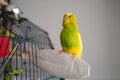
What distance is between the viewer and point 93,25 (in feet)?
5.82

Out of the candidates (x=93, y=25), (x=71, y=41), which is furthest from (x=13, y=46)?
→ (x=93, y=25)

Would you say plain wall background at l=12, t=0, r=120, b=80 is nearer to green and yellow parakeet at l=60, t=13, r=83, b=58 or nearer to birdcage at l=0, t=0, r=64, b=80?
birdcage at l=0, t=0, r=64, b=80

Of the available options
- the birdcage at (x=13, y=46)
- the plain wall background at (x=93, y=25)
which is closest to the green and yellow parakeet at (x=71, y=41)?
the birdcage at (x=13, y=46)

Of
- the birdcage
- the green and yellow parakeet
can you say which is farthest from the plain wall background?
the green and yellow parakeet

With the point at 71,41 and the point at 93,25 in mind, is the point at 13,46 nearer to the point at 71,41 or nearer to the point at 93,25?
the point at 71,41

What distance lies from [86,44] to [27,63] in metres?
1.01

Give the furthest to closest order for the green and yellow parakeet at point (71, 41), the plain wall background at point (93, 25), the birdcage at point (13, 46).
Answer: the plain wall background at point (93, 25) < the green and yellow parakeet at point (71, 41) < the birdcage at point (13, 46)

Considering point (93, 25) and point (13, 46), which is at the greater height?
point (93, 25)

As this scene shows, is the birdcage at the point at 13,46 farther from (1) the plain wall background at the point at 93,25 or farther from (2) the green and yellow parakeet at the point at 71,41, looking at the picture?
(1) the plain wall background at the point at 93,25

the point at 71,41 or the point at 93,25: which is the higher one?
the point at 93,25

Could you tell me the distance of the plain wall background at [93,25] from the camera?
1672 mm

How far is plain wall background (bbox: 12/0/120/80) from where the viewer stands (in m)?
1.67

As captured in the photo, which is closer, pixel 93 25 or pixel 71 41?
pixel 71 41

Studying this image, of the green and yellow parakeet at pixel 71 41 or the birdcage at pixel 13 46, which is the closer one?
the birdcage at pixel 13 46
